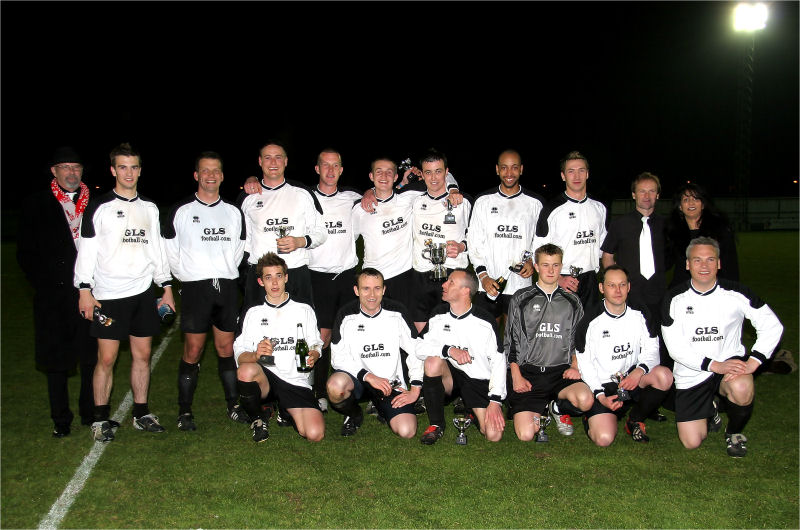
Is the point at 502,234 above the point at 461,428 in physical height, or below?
above

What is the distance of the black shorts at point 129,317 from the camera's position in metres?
5.28

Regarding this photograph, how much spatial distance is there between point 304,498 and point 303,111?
116 feet

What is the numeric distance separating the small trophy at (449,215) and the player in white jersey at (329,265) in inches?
38.6

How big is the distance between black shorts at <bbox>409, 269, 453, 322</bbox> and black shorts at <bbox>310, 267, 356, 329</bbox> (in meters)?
0.60

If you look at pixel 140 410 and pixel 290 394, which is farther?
pixel 140 410

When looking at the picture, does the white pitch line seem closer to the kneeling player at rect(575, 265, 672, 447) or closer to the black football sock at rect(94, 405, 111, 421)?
the black football sock at rect(94, 405, 111, 421)

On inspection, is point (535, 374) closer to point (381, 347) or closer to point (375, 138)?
point (381, 347)

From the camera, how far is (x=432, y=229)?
6.21m

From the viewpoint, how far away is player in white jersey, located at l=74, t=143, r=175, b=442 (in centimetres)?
521

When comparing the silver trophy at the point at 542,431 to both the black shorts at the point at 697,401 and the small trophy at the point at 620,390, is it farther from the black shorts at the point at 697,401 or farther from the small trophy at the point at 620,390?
the black shorts at the point at 697,401

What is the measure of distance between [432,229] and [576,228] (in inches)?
52.2

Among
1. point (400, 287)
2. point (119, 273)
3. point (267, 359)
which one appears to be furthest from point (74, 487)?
point (400, 287)

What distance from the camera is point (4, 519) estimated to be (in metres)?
4.05

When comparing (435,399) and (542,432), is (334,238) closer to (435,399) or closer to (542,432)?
(435,399)
